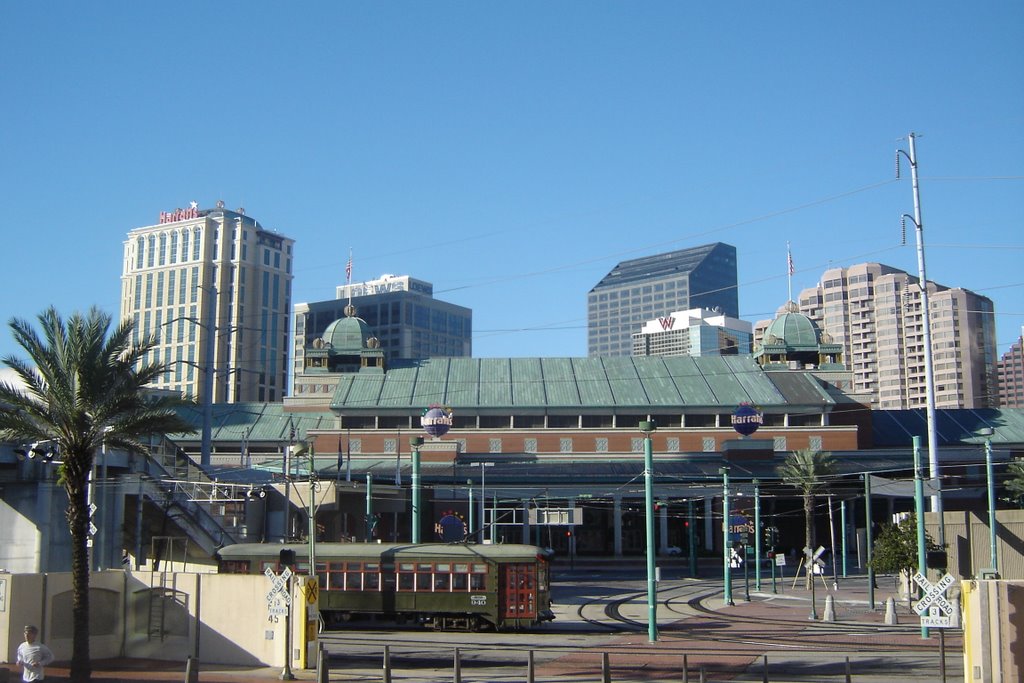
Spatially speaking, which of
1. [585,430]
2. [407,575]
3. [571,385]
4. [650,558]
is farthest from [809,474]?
[407,575]

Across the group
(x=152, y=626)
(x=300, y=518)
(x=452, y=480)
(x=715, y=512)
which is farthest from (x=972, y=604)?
(x=715, y=512)

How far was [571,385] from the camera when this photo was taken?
107m

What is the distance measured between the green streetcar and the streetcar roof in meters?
0.04

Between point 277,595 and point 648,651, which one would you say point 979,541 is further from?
point 277,595

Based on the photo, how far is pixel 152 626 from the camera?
3066 cm

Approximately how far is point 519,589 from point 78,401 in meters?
17.5

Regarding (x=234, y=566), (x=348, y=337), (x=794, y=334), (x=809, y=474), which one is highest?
(x=348, y=337)

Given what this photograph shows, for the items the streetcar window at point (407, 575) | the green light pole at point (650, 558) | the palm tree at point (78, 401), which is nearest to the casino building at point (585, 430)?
the streetcar window at point (407, 575)

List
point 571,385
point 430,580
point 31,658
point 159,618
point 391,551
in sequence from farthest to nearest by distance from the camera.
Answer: point 571,385 < point 391,551 < point 430,580 < point 159,618 < point 31,658

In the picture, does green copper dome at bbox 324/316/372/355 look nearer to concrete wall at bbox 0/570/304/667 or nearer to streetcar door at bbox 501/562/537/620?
streetcar door at bbox 501/562/537/620

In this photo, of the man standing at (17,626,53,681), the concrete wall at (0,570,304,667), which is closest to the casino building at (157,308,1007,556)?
the concrete wall at (0,570,304,667)

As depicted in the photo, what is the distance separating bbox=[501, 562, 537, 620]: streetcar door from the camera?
38.6m

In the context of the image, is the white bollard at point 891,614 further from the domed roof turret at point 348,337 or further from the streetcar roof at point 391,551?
the domed roof turret at point 348,337

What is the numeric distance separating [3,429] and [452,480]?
59858 mm
